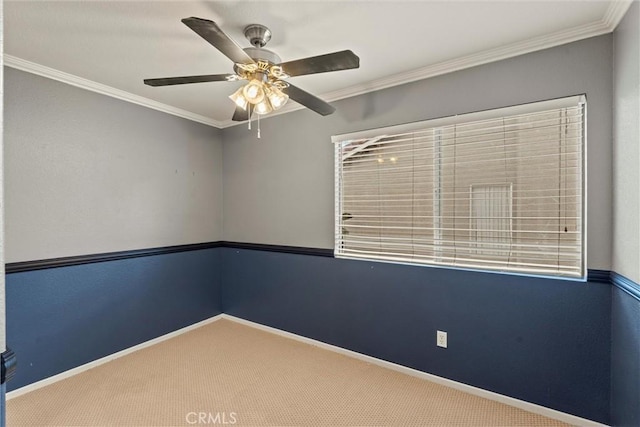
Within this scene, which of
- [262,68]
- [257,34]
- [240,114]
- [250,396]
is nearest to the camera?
[262,68]

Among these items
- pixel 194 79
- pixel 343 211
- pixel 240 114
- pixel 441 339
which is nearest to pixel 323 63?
pixel 194 79

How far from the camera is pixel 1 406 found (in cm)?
98

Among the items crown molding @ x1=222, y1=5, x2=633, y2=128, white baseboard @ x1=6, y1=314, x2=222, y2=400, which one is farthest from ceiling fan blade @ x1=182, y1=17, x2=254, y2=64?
white baseboard @ x1=6, y1=314, x2=222, y2=400

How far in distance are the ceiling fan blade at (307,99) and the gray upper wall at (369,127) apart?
0.48 meters

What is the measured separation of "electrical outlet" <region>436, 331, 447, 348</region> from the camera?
241 centimetres

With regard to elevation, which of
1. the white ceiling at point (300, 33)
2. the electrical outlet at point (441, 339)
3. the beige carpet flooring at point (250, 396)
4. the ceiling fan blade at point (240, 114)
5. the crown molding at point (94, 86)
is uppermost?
the white ceiling at point (300, 33)

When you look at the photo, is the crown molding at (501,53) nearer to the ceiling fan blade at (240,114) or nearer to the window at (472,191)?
the window at (472,191)

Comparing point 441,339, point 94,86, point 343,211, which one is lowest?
point 441,339

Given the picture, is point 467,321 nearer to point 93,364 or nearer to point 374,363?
point 374,363

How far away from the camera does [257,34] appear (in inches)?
74.9

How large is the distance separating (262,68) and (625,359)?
2416 millimetres

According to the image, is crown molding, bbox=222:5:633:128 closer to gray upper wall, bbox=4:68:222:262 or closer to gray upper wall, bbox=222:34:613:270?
gray upper wall, bbox=222:34:613:270

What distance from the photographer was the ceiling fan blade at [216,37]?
132cm

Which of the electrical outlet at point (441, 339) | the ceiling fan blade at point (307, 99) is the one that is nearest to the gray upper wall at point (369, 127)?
the ceiling fan blade at point (307, 99)
